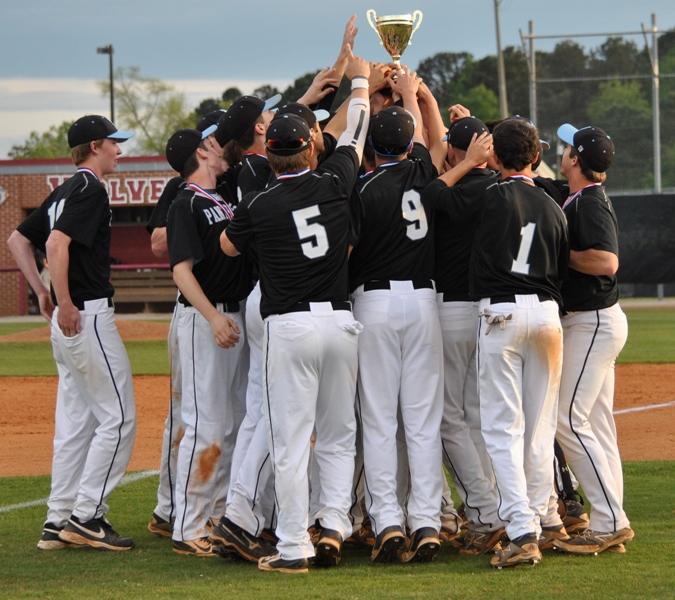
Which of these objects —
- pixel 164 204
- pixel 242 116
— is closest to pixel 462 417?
pixel 242 116

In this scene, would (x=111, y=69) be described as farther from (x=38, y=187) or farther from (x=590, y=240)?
(x=590, y=240)

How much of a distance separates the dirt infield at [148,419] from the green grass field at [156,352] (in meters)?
1.01

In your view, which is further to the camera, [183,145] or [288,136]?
[183,145]

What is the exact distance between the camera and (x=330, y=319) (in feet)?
17.7

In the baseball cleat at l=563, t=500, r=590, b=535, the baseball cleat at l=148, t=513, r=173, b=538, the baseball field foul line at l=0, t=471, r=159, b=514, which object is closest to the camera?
the baseball cleat at l=563, t=500, r=590, b=535

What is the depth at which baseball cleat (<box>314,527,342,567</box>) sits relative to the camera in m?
5.43

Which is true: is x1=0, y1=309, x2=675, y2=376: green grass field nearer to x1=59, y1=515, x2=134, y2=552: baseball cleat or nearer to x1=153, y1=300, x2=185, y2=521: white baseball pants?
x1=153, y1=300, x2=185, y2=521: white baseball pants

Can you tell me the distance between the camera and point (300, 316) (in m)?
5.37

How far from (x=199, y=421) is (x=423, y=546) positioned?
4.38 feet

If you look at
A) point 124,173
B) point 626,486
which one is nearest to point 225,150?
point 626,486

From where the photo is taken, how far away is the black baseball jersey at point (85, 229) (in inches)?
240

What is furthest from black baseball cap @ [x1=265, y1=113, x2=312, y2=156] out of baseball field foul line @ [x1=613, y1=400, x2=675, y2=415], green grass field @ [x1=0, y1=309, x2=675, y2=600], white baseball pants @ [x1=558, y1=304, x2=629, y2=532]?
baseball field foul line @ [x1=613, y1=400, x2=675, y2=415]

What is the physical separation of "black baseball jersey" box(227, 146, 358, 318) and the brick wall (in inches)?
1146

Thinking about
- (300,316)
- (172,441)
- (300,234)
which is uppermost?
(300,234)
